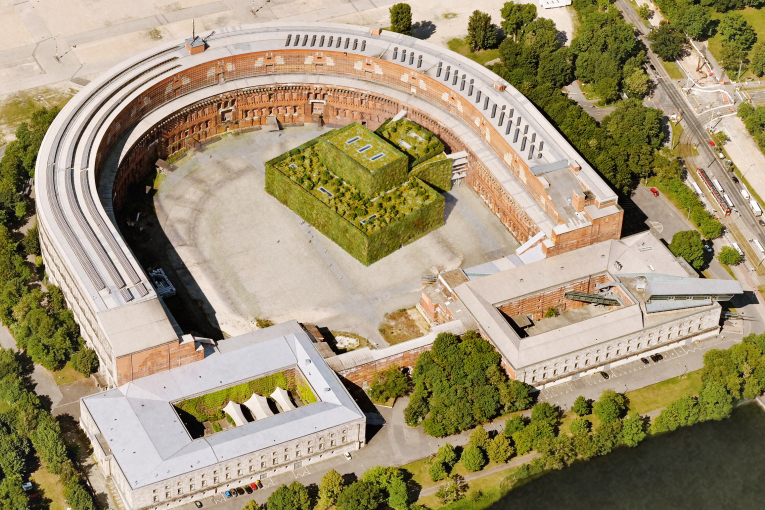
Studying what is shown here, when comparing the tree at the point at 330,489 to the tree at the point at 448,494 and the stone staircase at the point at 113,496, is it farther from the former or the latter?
the stone staircase at the point at 113,496

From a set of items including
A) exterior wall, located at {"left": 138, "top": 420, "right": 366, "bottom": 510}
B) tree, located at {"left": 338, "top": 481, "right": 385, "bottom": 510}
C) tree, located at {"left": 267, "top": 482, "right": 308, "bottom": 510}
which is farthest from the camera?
tree, located at {"left": 338, "top": 481, "right": 385, "bottom": 510}

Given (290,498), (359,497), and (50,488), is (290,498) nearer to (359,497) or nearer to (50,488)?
(359,497)

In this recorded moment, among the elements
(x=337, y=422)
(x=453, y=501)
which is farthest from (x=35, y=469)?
(x=453, y=501)

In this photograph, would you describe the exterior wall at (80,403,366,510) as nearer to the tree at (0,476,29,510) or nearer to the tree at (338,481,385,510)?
the tree at (338,481,385,510)

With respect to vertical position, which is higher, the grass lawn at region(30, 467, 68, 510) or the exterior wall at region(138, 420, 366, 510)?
the grass lawn at region(30, 467, 68, 510)

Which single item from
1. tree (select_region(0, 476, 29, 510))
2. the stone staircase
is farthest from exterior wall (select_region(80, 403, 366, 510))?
tree (select_region(0, 476, 29, 510))
